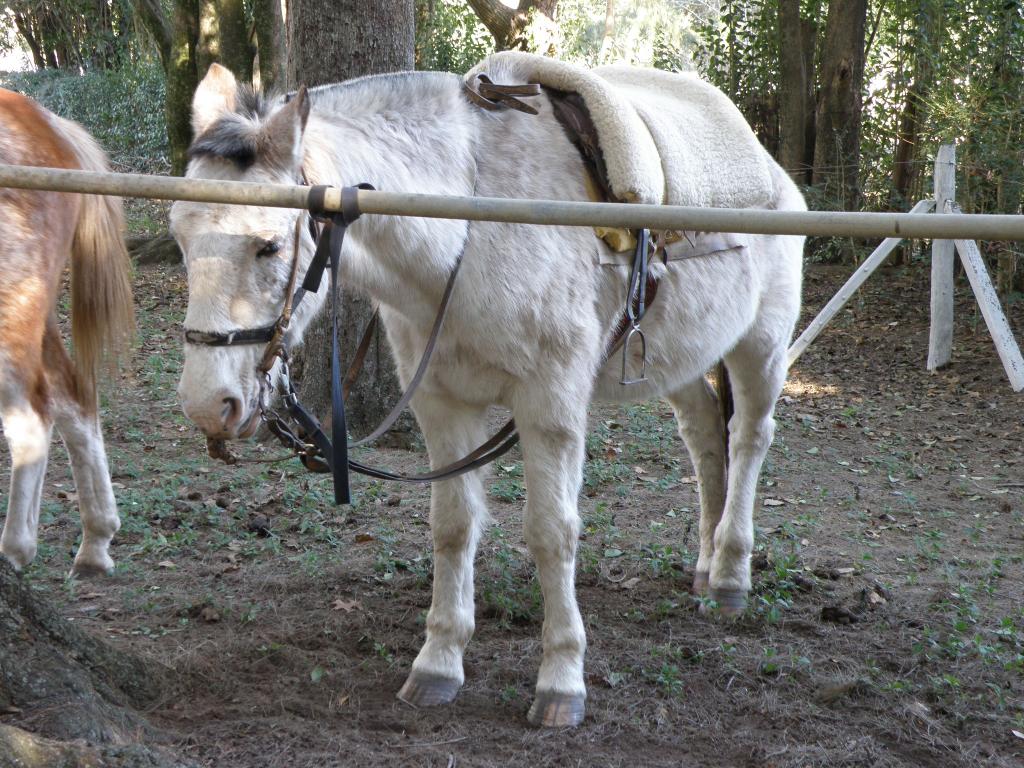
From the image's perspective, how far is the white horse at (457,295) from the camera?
2330 millimetres

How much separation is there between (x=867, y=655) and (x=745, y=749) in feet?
2.94

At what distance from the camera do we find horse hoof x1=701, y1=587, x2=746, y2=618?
3.84 metres

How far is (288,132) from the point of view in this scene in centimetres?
233

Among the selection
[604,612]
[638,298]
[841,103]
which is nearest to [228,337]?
[638,298]

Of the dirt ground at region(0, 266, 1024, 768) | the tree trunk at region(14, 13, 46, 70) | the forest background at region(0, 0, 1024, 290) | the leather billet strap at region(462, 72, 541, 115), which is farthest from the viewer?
the tree trunk at region(14, 13, 46, 70)

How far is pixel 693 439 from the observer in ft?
14.6

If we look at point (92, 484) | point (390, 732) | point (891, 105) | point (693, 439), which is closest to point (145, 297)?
point (92, 484)

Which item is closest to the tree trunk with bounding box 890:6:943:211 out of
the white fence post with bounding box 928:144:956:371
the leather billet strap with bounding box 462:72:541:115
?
the white fence post with bounding box 928:144:956:371

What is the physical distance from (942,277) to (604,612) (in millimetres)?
6343

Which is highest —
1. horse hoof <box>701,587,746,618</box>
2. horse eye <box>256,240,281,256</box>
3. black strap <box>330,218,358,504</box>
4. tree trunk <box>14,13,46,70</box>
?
tree trunk <box>14,13,46,70</box>

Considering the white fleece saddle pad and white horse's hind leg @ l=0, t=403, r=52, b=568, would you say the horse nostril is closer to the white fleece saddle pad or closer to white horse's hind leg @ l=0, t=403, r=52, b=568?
the white fleece saddle pad

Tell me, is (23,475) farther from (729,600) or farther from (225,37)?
(225,37)

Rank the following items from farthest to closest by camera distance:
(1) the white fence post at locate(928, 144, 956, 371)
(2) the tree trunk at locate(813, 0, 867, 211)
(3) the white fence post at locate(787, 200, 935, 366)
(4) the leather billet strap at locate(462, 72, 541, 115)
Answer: (2) the tree trunk at locate(813, 0, 867, 211), (1) the white fence post at locate(928, 144, 956, 371), (3) the white fence post at locate(787, 200, 935, 366), (4) the leather billet strap at locate(462, 72, 541, 115)

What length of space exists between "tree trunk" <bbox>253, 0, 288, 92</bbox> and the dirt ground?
16.5 feet
